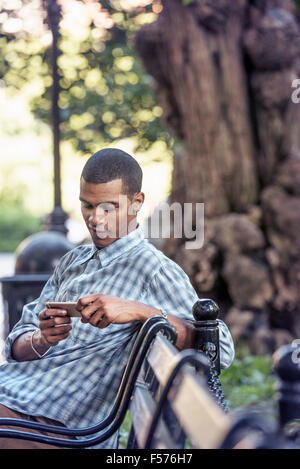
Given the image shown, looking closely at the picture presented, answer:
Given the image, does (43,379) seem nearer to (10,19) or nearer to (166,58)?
(166,58)

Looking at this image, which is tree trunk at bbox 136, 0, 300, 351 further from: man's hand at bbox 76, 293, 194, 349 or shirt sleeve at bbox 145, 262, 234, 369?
man's hand at bbox 76, 293, 194, 349

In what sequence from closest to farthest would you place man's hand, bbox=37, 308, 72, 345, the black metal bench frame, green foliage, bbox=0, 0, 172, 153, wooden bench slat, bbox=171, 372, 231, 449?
wooden bench slat, bbox=171, 372, 231, 449 → the black metal bench frame → man's hand, bbox=37, 308, 72, 345 → green foliage, bbox=0, 0, 172, 153

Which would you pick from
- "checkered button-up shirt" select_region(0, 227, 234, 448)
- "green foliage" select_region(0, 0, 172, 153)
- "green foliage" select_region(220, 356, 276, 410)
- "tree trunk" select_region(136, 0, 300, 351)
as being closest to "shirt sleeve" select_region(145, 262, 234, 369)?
"checkered button-up shirt" select_region(0, 227, 234, 448)

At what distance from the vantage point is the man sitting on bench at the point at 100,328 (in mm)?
2186

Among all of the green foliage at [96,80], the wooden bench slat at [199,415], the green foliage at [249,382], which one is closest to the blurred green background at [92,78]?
the green foliage at [96,80]

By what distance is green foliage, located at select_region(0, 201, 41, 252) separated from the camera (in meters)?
31.2

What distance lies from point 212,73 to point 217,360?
→ 606cm

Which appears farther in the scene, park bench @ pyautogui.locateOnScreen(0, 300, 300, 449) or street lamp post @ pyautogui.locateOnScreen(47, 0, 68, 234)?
street lamp post @ pyautogui.locateOnScreen(47, 0, 68, 234)

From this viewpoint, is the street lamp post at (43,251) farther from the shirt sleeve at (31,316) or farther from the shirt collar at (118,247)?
the shirt collar at (118,247)

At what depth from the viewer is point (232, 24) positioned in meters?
7.76

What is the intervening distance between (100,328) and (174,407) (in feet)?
2.49

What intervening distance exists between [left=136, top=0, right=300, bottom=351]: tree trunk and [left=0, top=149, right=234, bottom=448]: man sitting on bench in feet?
17.5
